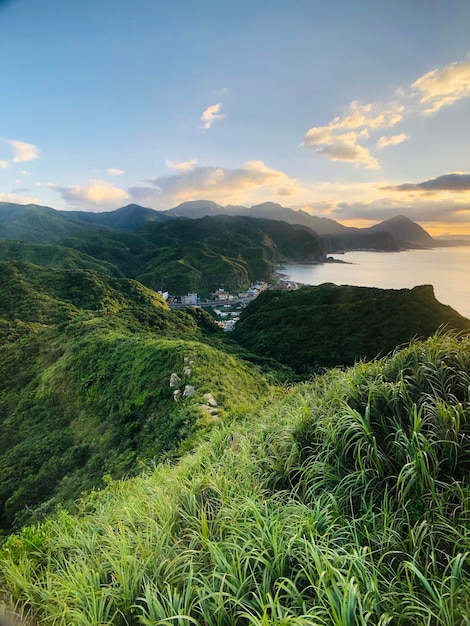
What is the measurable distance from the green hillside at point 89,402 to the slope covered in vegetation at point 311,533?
371cm

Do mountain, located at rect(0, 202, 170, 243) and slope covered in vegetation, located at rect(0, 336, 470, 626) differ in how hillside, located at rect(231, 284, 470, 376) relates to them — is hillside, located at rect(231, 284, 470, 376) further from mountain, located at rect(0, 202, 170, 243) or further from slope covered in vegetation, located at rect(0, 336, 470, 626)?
mountain, located at rect(0, 202, 170, 243)

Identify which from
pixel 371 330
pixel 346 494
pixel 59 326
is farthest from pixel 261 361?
pixel 346 494

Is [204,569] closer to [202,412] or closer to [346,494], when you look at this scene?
[346,494]

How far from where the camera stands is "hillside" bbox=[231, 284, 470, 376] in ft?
66.2

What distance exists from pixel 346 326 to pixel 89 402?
61.6ft

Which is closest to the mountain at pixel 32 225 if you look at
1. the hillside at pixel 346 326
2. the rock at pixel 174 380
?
the hillside at pixel 346 326

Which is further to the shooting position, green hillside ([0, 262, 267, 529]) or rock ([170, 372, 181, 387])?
rock ([170, 372, 181, 387])

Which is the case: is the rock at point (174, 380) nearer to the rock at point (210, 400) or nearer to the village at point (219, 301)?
the rock at point (210, 400)

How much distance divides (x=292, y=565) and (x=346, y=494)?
592mm

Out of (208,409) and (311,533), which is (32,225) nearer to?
(208,409)

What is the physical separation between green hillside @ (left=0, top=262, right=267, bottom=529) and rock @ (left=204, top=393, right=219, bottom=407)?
0.35ft

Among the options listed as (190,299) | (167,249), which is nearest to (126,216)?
(167,249)

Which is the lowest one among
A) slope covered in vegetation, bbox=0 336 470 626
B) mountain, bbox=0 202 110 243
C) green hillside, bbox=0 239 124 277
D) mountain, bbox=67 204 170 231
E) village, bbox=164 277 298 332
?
village, bbox=164 277 298 332

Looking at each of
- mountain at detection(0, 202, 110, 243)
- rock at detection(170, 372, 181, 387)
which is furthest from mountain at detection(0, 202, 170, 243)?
rock at detection(170, 372, 181, 387)
